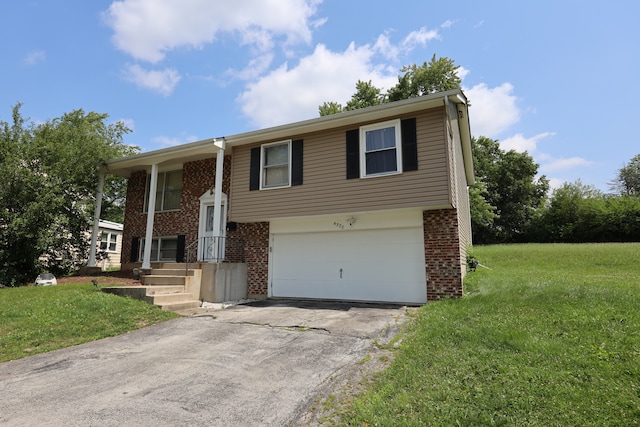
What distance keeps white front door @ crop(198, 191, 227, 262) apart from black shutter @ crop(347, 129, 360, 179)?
4.50 m

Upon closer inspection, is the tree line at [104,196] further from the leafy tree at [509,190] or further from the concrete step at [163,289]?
the concrete step at [163,289]

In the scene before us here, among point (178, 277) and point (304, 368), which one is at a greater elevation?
point (178, 277)

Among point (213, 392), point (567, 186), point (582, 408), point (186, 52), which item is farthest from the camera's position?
point (567, 186)

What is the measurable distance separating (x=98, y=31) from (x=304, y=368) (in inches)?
429

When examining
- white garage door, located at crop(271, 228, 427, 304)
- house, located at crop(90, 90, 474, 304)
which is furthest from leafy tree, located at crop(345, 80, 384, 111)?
white garage door, located at crop(271, 228, 427, 304)

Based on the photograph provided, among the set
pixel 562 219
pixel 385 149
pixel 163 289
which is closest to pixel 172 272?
pixel 163 289

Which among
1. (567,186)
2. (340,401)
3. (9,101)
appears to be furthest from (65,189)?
(567,186)

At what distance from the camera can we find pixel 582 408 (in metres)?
2.94

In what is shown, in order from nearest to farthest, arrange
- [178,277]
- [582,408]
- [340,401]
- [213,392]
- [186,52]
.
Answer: [582,408] → [340,401] → [213,392] → [178,277] → [186,52]

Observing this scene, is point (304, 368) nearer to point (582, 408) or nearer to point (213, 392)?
point (213, 392)

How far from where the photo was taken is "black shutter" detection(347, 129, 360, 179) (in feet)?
30.1

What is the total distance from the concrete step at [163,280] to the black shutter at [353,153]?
5.29 meters

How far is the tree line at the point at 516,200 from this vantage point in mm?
25016

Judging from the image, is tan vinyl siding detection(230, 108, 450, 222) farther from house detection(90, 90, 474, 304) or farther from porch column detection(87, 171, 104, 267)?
porch column detection(87, 171, 104, 267)
